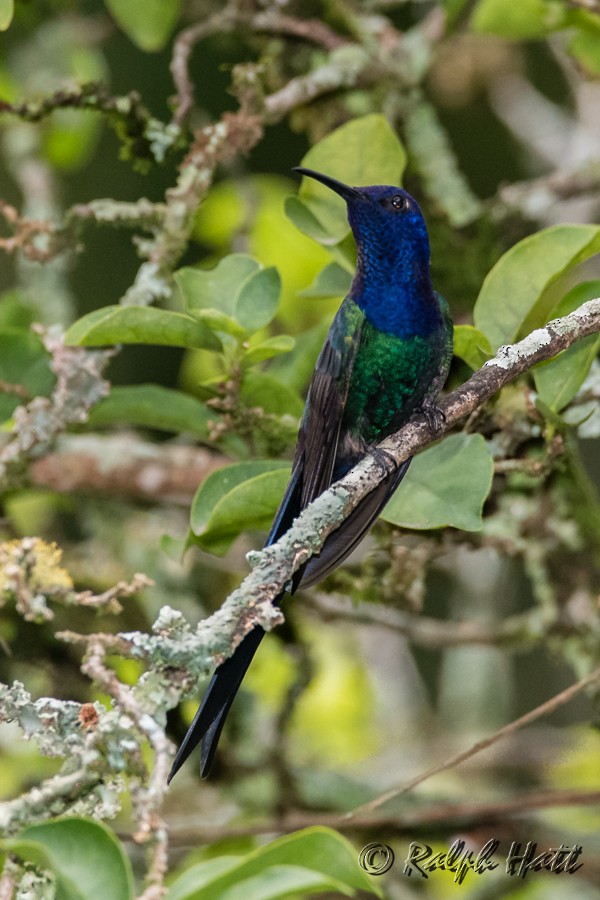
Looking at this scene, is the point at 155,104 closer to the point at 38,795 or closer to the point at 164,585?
the point at 164,585

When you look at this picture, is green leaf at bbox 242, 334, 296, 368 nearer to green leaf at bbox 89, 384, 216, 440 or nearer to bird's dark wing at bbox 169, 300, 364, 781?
bird's dark wing at bbox 169, 300, 364, 781

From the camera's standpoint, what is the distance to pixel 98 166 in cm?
452

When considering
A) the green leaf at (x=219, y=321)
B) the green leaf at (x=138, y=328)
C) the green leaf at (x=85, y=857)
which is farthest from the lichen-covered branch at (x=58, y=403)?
the green leaf at (x=85, y=857)

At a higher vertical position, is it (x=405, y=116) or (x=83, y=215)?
(x=405, y=116)

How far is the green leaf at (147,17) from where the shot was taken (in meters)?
2.48

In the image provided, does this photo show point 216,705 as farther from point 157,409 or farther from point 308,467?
point 157,409

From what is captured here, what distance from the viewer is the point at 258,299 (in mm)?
2049

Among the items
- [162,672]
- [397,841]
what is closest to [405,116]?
[397,841]

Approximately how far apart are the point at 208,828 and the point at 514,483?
1.18 m

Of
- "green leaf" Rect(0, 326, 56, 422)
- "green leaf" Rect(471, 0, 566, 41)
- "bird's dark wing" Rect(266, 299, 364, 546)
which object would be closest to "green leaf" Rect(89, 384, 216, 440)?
"green leaf" Rect(0, 326, 56, 422)

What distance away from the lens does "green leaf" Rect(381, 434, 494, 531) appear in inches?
68.4

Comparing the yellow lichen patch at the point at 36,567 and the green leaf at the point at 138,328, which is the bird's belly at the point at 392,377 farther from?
the yellow lichen patch at the point at 36,567

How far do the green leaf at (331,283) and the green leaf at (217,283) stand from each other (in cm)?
24

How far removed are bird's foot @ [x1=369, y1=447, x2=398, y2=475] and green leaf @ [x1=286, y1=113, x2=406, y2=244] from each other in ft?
1.85
